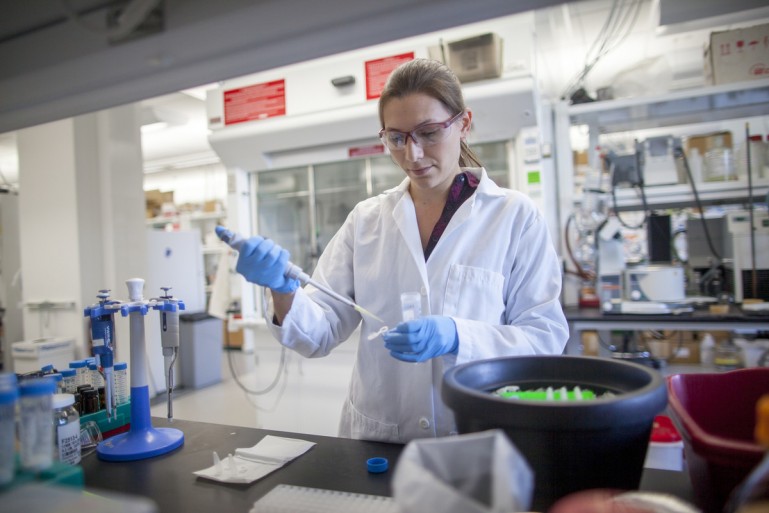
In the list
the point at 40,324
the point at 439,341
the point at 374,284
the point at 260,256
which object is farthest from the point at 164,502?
the point at 40,324

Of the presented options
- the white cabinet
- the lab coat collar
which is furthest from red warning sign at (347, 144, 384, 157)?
the white cabinet

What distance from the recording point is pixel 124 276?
348 centimetres

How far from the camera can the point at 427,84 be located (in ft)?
3.71

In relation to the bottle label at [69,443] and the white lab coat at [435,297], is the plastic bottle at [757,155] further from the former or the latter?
the bottle label at [69,443]

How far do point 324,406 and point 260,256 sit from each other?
2485 mm

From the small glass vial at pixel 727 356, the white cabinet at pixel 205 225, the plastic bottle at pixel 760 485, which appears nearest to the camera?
the plastic bottle at pixel 760 485

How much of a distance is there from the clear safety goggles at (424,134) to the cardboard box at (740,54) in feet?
7.74

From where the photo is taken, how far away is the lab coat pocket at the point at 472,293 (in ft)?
3.79

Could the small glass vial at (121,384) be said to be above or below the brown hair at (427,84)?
below

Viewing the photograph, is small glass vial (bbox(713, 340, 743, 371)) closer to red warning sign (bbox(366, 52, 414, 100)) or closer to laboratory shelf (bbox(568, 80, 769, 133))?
laboratory shelf (bbox(568, 80, 769, 133))

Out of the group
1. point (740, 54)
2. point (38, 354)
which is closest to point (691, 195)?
point (740, 54)

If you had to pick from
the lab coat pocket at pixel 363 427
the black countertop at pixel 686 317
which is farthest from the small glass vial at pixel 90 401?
the black countertop at pixel 686 317

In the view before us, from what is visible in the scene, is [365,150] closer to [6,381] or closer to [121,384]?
[121,384]

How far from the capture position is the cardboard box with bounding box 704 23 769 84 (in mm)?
2593
